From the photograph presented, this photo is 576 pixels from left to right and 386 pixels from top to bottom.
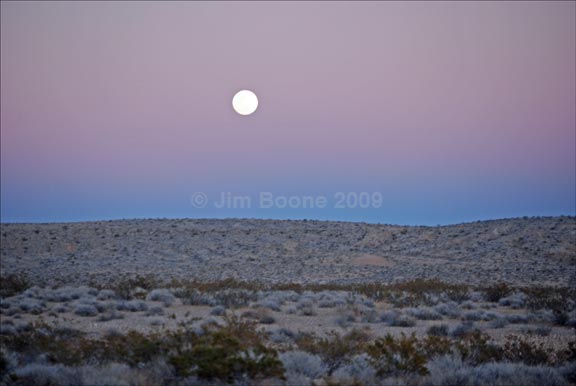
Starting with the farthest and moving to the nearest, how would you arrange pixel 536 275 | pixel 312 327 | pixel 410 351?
pixel 536 275
pixel 312 327
pixel 410 351

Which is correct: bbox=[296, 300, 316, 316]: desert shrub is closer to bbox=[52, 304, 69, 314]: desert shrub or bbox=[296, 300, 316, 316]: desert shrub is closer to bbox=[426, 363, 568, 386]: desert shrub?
bbox=[52, 304, 69, 314]: desert shrub

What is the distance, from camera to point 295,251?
46625 mm

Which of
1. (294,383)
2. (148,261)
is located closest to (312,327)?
(294,383)

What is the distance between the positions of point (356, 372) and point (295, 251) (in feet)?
123

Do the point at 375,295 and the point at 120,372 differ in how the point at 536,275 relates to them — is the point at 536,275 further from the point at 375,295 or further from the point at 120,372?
the point at 120,372

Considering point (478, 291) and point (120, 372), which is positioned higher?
point (478, 291)

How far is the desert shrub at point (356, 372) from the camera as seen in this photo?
28.0ft

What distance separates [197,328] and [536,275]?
94.7ft

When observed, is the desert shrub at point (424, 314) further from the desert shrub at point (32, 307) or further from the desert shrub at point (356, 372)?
the desert shrub at point (32, 307)

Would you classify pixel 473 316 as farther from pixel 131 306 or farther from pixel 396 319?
pixel 131 306

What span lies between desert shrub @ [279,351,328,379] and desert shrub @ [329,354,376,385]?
23 centimetres

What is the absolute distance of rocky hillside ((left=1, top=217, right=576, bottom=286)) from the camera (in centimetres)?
3678

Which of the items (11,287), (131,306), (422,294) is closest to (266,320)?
(131,306)

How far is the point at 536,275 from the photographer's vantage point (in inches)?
1438
